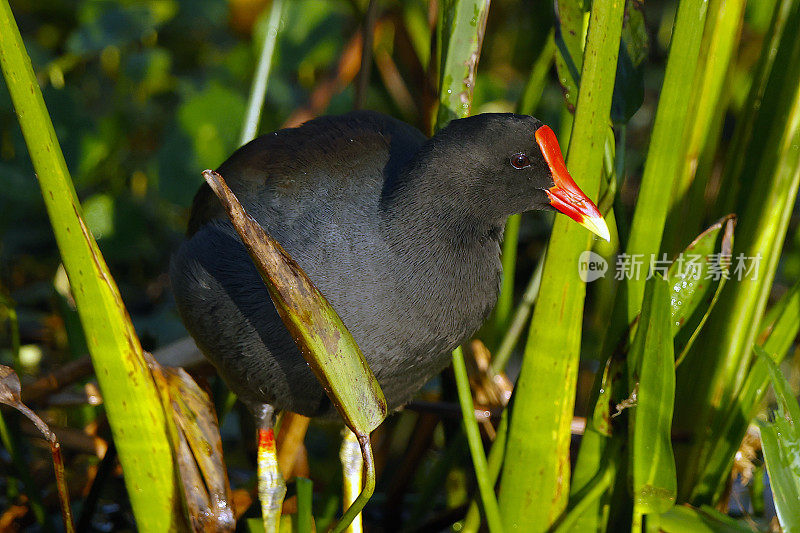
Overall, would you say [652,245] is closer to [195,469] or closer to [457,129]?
[457,129]

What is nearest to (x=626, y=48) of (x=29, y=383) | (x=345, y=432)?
(x=345, y=432)

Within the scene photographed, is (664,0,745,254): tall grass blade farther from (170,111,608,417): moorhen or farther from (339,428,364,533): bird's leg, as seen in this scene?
(339,428,364,533): bird's leg

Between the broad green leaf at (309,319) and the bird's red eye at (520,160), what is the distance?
A: 1.11 ft

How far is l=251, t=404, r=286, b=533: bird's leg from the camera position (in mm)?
1187

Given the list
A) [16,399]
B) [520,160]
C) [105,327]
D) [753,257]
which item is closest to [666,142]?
[520,160]

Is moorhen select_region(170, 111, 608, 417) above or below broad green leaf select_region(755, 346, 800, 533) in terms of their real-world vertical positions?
above

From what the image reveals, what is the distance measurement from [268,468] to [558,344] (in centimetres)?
48

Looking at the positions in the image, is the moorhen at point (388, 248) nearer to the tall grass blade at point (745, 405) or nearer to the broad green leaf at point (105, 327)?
the broad green leaf at point (105, 327)

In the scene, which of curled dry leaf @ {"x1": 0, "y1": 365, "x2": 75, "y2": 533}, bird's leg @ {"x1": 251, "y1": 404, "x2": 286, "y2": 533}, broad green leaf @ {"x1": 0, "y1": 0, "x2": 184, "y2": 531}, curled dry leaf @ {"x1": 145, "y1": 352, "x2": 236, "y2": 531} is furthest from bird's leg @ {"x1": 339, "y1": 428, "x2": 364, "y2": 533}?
curled dry leaf @ {"x1": 0, "y1": 365, "x2": 75, "y2": 533}

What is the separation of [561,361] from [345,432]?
0.43 metres

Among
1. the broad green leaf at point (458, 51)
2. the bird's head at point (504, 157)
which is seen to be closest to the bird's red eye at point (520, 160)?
the bird's head at point (504, 157)

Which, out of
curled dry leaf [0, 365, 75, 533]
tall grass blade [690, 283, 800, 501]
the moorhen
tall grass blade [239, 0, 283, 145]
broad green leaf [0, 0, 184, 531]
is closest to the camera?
broad green leaf [0, 0, 184, 531]

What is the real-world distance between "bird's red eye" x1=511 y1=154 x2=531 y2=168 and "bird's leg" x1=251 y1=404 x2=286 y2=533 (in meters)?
0.47

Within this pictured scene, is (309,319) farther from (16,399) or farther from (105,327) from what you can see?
(16,399)
